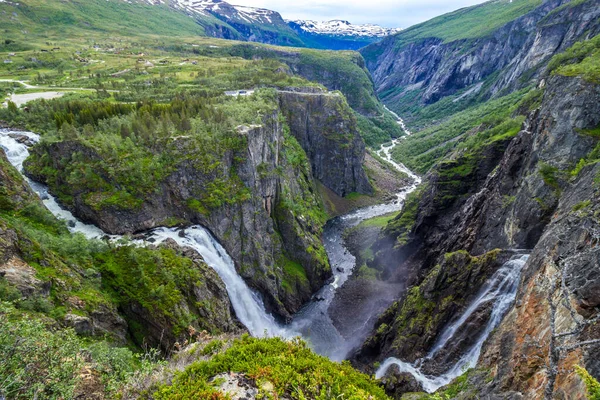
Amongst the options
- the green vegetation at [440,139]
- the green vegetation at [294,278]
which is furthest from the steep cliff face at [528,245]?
the green vegetation at [440,139]

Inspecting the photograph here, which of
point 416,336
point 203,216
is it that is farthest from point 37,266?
point 416,336

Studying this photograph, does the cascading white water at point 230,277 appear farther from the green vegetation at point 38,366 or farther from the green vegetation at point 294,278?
the green vegetation at point 38,366

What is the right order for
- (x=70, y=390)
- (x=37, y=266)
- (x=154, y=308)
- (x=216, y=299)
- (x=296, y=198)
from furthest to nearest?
(x=296, y=198), (x=216, y=299), (x=154, y=308), (x=37, y=266), (x=70, y=390)

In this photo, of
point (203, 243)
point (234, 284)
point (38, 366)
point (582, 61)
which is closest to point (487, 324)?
point (234, 284)

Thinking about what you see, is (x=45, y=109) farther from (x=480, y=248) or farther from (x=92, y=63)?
(x=92, y=63)

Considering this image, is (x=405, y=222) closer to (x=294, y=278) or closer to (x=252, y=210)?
(x=294, y=278)

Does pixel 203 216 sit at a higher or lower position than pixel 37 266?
lower

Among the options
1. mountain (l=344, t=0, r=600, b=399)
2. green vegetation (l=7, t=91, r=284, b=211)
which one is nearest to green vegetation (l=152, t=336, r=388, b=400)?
mountain (l=344, t=0, r=600, b=399)
